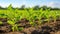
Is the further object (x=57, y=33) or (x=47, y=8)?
(x=47, y=8)

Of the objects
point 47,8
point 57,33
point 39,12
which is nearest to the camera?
point 57,33

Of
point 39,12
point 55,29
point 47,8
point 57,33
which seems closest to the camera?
point 57,33

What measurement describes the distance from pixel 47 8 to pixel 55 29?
5.23ft

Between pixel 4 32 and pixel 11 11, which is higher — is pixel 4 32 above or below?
below

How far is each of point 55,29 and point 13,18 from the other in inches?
56.7

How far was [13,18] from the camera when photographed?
19.1ft

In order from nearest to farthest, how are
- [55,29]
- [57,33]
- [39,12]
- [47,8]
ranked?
[57,33] < [55,29] < [39,12] < [47,8]

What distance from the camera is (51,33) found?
5809 millimetres

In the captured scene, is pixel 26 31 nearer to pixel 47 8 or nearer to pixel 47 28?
pixel 47 28

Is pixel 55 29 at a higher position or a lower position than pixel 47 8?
lower

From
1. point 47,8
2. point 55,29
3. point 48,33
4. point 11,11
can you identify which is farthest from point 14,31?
point 47,8

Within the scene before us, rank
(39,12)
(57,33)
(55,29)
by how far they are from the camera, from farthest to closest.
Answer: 1. (39,12)
2. (55,29)
3. (57,33)

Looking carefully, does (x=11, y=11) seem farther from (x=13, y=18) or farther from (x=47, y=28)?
(x=47, y=28)

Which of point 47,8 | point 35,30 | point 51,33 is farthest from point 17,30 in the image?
point 47,8
